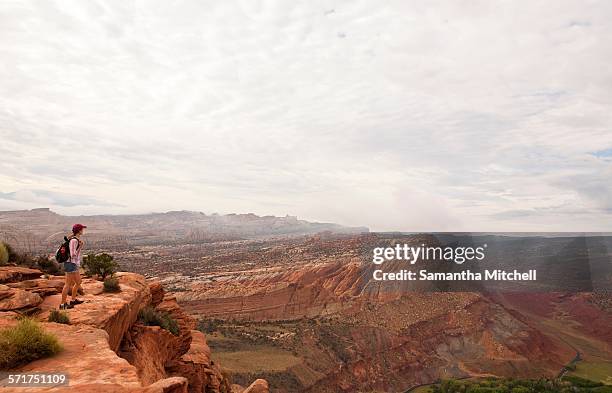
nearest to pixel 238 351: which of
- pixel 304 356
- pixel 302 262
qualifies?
pixel 304 356

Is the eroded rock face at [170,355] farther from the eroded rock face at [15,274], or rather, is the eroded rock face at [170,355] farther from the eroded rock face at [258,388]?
the eroded rock face at [15,274]

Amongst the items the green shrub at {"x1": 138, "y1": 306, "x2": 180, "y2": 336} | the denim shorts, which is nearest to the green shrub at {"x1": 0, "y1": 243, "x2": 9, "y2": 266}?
the green shrub at {"x1": 138, "y1": 306, "x2": 180, "y2": 336}

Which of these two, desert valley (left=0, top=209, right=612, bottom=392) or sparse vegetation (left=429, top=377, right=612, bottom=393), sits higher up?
desert valley (left=0, top=209, right=612, bottom=392)

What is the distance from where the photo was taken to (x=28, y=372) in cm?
593

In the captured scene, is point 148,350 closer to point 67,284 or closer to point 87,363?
point 67,284

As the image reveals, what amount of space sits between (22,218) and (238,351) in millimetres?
200979

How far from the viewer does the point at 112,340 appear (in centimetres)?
942

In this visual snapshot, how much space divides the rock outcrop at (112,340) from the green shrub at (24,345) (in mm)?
156

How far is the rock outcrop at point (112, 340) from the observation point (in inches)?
223

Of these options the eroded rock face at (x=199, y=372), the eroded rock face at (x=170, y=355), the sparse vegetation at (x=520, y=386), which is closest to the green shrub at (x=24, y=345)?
the eroded rock face at (x=170, y=355)

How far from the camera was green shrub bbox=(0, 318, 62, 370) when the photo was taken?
616 centimetres

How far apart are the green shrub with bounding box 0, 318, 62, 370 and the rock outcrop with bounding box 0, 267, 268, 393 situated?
16 cm

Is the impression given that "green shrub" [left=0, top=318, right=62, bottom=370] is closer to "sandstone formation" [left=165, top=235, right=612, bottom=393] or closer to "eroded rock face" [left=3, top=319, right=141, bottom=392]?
"eroded rock face" [left=3, top=319, right=141, bottom=392]

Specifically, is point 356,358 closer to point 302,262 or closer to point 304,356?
point 304,356
